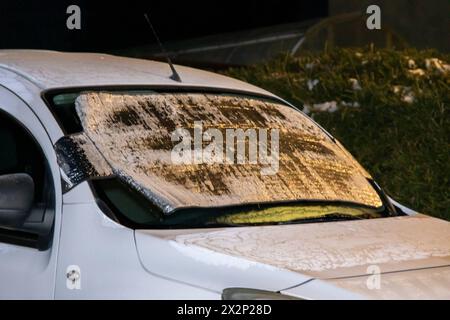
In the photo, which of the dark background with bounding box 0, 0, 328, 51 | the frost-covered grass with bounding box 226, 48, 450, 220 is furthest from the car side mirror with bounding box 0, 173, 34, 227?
the dark background with bounding box 0, 0, 328, 51

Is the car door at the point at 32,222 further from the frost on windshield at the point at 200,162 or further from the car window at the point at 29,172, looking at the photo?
the frost on windshield at the point at 200,162

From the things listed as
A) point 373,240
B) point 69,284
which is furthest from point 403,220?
point 69,284

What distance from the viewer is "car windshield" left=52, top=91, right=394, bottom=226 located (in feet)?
12.2

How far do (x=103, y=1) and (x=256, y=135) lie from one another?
8.39 metres

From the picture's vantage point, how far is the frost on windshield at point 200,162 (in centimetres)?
378

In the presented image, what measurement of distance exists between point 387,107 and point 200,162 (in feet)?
11.5

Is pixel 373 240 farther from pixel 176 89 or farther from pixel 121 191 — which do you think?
pixel 176 89

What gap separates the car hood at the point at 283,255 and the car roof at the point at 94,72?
935mm

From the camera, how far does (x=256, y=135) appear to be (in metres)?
4.37


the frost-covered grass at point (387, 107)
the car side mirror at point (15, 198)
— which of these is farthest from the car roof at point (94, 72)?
the frost-covered grass at point (387, 107)

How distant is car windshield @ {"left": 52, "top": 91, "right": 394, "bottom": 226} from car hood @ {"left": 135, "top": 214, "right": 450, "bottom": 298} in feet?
0.60

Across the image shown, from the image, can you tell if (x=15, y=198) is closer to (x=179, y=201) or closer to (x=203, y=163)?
(x=179, y=201)

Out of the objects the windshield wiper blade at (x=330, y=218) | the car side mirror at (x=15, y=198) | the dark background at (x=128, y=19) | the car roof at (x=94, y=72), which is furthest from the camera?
the dark background at (x=128, y=19)
